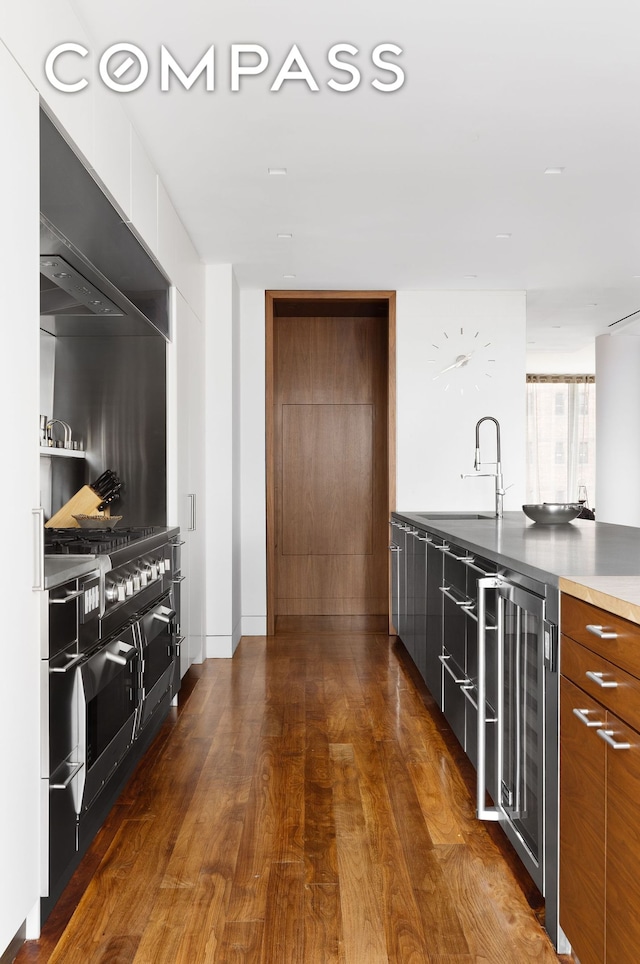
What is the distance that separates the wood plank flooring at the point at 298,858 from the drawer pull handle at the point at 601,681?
0.73 m

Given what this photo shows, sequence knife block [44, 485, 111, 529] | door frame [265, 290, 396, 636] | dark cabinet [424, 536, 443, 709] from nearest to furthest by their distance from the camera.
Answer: dark cabinet [424, 536, 443, 709]
knife block [44, 485, 111, 529]
door frame [265, 290, 396, 636]

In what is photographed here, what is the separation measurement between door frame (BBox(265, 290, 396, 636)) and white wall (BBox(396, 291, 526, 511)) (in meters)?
0.05

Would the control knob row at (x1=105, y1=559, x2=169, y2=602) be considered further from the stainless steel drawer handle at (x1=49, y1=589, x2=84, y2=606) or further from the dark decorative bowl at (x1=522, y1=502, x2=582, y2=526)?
the dark decorative bowl at (x1=522, y1=502, x2=582, y2=526)

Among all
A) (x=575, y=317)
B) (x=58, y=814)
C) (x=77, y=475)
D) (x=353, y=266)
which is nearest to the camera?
(x=58, y=814)

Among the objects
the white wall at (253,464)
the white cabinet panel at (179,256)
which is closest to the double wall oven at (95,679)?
the white cabinet panel at (179,256)

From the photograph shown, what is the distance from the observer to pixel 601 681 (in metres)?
1.48

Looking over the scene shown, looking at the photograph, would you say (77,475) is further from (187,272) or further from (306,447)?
(306,447)

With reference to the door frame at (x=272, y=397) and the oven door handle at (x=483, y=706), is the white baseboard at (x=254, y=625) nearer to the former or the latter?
the door frame at (x=272, y=397)

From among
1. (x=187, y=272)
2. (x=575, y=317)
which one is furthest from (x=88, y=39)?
(x=575, y=317)

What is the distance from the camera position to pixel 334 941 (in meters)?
1.84

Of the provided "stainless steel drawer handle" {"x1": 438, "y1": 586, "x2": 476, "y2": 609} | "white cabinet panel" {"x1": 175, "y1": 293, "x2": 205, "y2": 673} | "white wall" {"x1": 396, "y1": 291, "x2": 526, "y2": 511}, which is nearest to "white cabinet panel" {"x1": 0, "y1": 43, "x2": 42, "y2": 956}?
"stainless steel drawer handle" {"x1": 438, "y1": 586, "x2": 476, "y2": 609}

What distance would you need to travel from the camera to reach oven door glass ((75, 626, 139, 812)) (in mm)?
2164

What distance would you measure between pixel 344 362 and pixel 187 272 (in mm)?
2264

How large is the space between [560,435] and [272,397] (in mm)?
6274
